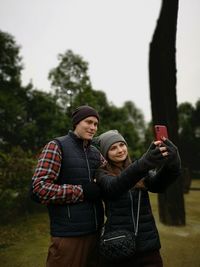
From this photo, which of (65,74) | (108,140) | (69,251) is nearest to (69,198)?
(69,251)

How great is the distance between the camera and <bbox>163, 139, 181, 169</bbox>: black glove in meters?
1.80

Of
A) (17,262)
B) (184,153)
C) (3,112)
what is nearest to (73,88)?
(3,112)

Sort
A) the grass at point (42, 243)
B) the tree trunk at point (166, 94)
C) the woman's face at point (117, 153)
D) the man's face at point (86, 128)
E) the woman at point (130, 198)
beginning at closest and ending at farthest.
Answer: the woman at point (130, 198) → the woman's face at point (117, 153) → the man's face at point (86, 128) → the grass at point (42, 243) → the tree trunk at point (166, 94)

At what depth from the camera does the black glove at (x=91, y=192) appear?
7.02ft

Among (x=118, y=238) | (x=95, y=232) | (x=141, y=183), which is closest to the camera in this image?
(x=118, y=238)

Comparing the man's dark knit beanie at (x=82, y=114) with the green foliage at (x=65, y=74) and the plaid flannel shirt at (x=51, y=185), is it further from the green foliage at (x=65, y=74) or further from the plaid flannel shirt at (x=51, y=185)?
the green foliage at (x=65, y=74)

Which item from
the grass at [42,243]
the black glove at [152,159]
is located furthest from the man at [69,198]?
the grass at [42,243]

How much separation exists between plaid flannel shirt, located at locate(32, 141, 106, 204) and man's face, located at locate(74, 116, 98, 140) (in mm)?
274

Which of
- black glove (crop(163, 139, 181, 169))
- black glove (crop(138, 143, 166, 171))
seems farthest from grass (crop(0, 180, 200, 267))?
black glove (crop(138, 143, 166, 171))

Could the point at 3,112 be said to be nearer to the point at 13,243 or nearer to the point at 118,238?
the point at 13,243

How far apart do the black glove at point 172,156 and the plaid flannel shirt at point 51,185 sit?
26.4 inches

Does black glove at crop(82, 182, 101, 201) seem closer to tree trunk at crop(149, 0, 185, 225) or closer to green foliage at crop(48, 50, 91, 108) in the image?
tree trunk at crop(149, 0, 185, 225)

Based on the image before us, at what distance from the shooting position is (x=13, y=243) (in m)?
5.29

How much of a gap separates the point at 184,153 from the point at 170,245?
12181 millimetres
